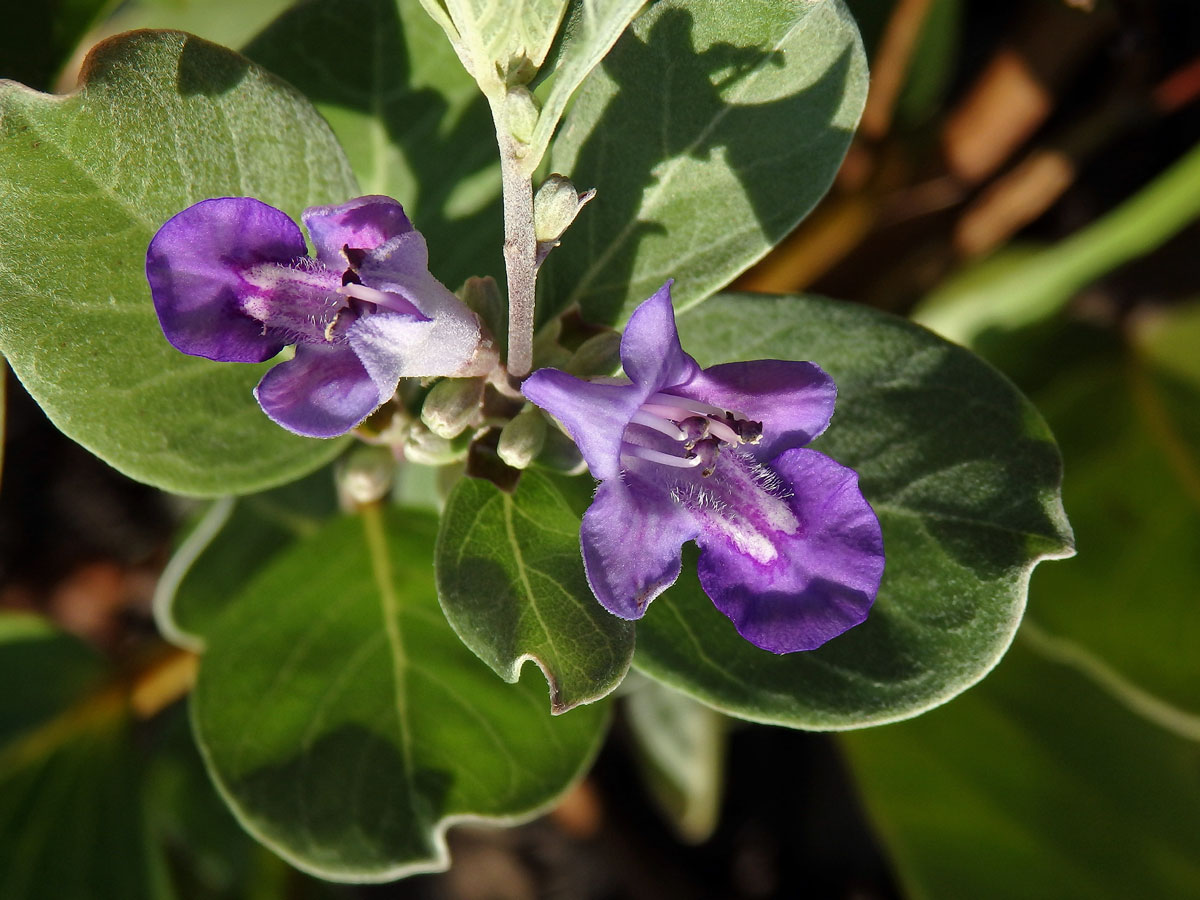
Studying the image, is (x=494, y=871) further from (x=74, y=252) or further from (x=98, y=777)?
(x=74, y=252)

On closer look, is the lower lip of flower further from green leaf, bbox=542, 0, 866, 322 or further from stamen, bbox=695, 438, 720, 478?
green leaf, bbox=542, 0, 866, 322

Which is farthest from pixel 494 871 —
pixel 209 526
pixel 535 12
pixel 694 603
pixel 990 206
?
pixel 535 12

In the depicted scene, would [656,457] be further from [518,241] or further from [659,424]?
[518,241]

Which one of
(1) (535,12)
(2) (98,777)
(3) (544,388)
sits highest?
(1) (535,12)

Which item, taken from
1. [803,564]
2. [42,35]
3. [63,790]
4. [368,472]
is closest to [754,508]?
[803,564]

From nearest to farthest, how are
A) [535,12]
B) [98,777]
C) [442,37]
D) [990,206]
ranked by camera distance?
[535,12], [442,37], [98,777], [990,206]
